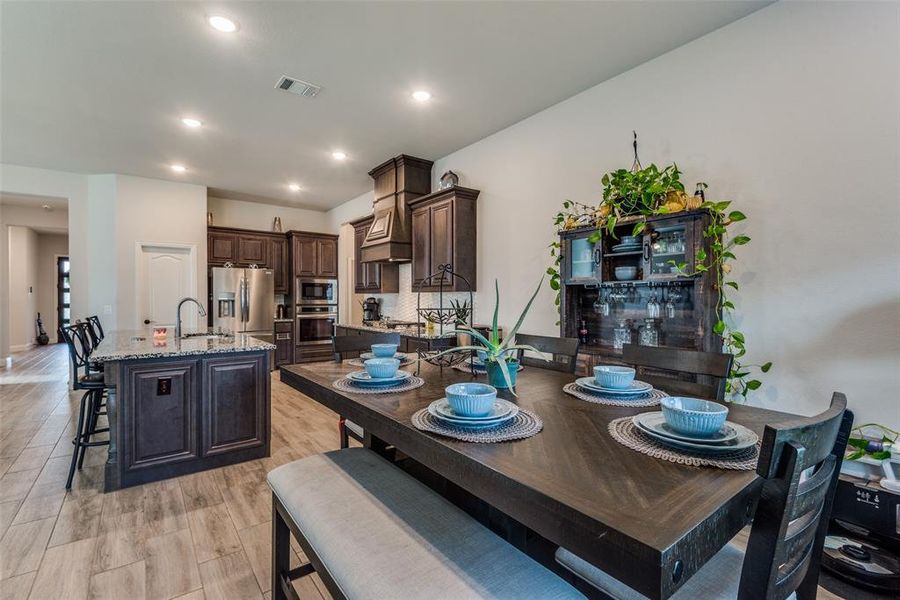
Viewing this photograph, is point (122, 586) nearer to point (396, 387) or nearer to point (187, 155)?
point (396, 387)

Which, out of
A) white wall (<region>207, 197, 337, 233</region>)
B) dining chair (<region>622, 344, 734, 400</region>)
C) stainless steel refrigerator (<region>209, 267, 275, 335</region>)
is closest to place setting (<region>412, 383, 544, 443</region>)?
dining chair (<region>622, 344, 734, 400</region>)

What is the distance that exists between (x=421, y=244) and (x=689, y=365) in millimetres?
3509

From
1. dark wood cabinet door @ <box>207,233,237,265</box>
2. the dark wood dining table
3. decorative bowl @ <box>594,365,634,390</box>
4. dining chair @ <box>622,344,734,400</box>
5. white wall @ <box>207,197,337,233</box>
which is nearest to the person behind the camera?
the dark wood dining table

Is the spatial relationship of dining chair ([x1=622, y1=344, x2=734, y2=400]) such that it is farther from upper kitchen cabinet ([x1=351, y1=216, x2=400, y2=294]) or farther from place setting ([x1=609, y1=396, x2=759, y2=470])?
upper kitchen cabinet ([x1=351, y1=216, x2=400, y2=294])

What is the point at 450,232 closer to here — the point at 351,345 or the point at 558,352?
the point at 351,345

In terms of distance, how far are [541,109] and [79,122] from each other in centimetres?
459

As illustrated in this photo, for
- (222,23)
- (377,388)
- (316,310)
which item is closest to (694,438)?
(377,388)

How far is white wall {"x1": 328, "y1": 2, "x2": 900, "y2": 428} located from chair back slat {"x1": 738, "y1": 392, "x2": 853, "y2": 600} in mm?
1669

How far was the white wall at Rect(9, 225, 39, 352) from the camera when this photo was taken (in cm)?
834

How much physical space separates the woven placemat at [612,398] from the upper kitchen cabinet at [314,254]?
6.45 metres

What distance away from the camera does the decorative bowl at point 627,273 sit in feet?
9.09

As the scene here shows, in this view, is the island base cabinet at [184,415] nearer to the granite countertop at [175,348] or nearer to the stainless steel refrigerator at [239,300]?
the granite countertop at [175,348]

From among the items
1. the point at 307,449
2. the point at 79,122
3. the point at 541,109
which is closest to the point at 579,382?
the point at 307,449

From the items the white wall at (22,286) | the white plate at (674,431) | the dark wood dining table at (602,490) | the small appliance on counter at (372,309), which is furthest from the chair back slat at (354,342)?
the white wall at (22,286)
